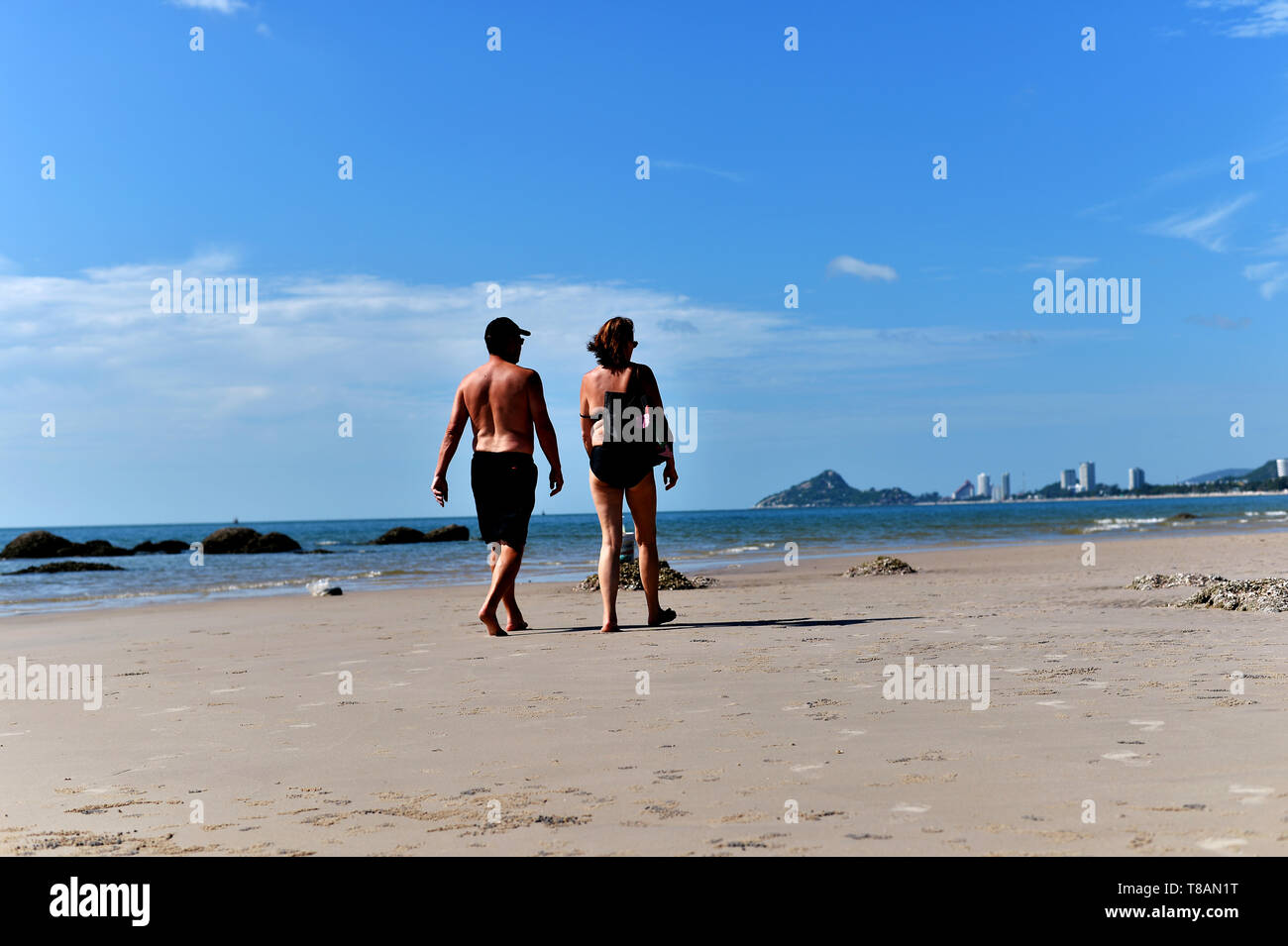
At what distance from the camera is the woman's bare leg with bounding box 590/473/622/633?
24.5ft

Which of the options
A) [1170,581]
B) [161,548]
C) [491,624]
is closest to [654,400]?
[491,624]

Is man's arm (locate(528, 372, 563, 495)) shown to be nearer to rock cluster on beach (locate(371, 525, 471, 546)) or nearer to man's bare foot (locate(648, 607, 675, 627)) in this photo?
man's bare foot (locate(648, 607, 675, 627))

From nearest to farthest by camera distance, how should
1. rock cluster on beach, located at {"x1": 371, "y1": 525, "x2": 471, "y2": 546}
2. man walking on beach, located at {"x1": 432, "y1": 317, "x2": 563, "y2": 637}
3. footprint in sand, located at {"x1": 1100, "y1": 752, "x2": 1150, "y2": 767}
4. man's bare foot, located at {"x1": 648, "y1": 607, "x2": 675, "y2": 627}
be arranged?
footprint in sand, located at {"x1": 1100, "y1": 752, "x2": 1150, "y2": 767} → man walking on beach, located at {"x1": 432, "y1": 317, "x2": 563, "y2": 637} → man's bare foot, located at {"x1": 648, "y1": 607, "x2": 675, "y2": 627} → rock cluster on beach, located at {"x1": 371, "y1": 525, "x2": 471, "y2": 546}

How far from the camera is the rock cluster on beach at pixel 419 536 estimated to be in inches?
1873

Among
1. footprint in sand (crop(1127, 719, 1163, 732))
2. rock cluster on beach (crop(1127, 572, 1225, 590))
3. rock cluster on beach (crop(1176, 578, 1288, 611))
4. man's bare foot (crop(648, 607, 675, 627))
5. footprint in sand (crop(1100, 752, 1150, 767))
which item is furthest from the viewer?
rock cluster on beach (crop(1127, 572, 1225, 590))

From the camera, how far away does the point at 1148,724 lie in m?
3.86

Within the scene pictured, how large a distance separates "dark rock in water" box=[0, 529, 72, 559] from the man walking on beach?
116ft

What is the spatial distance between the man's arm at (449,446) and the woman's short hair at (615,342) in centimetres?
115

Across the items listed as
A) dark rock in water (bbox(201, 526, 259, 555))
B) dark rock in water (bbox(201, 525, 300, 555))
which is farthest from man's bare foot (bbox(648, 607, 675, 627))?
dark rock in water (bbox(201, 526, 259, 555))

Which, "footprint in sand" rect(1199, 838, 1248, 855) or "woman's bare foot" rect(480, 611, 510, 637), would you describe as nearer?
"footprint in sand" rect(1199, 838, 1248, 855)

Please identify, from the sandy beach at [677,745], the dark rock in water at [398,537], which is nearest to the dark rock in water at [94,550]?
the dark rock in water at [398,537]

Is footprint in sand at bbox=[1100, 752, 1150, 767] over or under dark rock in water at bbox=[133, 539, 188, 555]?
over
